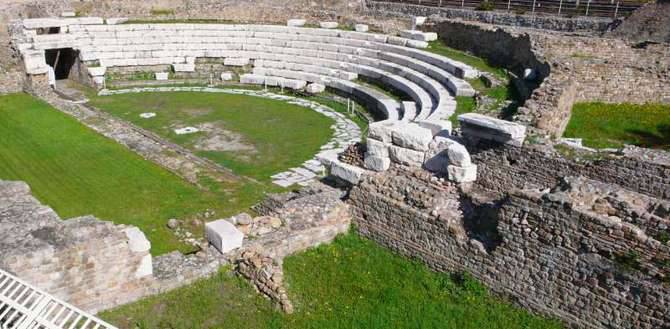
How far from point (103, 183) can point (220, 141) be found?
4004 millimetres

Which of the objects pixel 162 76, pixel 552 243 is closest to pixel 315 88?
pixel 162 76

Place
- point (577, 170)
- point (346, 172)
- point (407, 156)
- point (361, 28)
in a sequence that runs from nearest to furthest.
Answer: point (577, 170) → point (407, 156) → point (346, 172) → point (361, 28)

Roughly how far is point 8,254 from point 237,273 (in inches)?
117

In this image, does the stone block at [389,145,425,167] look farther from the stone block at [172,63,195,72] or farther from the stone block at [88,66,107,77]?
the stone block at [88,66,107,77]

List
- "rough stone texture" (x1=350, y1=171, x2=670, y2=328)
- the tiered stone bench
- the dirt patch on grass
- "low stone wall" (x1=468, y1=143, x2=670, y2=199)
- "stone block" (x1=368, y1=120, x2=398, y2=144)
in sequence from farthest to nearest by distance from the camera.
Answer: the tiered stone bench
the dirt patch on grass
"stone block" (x1=368, y1=120, x2=398, y2=144)
"low stone wall" (x1=468, y1=143, x2=670, y2=199)
"rough stone texture" (x1=350, y1=171, x2=670, y2=328)

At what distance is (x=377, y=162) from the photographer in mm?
10953

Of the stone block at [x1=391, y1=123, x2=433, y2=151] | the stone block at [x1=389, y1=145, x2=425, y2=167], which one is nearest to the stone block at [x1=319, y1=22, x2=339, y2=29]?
the stone block at [x1=391, y1=123, x2=433, y2=151]

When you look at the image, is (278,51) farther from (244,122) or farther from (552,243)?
(552,243)

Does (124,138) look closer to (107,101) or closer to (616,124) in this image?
(107,101)

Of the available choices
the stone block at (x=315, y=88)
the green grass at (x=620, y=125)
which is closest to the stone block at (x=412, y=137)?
the green grass at (x=620, y=125)

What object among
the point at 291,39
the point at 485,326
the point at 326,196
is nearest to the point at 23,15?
the point at 291,39

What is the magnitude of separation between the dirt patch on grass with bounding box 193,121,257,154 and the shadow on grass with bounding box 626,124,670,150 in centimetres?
907

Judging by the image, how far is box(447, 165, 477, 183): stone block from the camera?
967 cm

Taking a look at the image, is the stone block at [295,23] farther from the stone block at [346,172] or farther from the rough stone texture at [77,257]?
the rough stone texture at [77,257]
